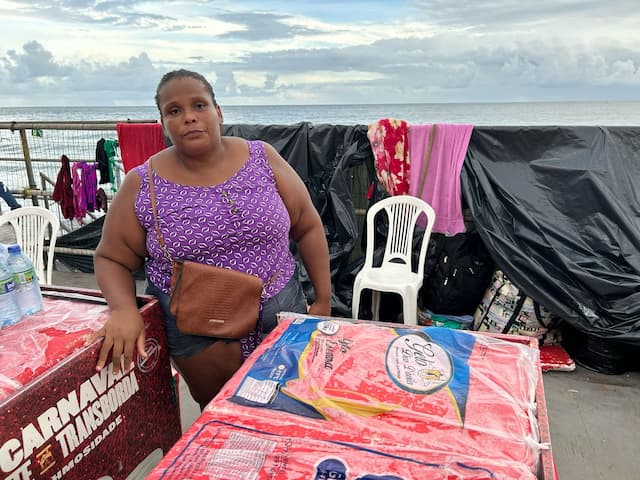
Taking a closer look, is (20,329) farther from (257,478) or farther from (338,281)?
(338,281)

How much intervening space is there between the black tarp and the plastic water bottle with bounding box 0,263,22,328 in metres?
3.00

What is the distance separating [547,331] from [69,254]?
5011 mm

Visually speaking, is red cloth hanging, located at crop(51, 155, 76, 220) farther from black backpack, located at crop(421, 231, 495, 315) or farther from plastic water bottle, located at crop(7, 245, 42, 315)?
black backpack, located at crop(421, 231, 495, 315)

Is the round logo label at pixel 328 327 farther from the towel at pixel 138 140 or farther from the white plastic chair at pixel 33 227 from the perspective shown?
the towel at pixel 138 140

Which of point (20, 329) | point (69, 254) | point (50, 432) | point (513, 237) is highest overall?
point (20, 329)

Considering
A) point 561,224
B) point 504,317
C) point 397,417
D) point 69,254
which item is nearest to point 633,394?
point 504,317

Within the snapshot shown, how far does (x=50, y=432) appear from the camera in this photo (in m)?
1.14

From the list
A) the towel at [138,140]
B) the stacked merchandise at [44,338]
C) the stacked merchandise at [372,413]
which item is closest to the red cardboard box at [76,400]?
the stacked merchandise at [44,338]

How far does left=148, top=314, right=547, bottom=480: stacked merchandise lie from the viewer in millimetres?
897

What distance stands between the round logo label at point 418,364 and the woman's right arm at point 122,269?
788 mm

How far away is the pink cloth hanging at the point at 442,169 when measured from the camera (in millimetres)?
3602

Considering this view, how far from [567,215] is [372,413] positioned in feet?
9.66

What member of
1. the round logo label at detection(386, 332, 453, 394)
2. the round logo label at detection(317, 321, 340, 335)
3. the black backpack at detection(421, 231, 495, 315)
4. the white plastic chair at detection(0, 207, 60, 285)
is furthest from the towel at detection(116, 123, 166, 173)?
the round logo label at detection(386, 332, 453, 394)

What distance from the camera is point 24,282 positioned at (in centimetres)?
149
